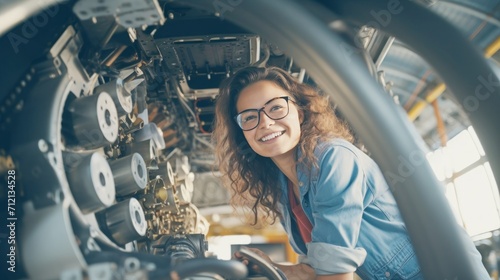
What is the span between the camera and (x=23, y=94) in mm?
964

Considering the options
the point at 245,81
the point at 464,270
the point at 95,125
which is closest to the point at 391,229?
the point at 464,270

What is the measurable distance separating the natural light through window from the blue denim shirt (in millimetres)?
4332

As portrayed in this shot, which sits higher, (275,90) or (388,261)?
(275,90)

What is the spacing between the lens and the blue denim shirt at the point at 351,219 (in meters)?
1.23

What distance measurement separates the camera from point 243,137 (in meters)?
1.87

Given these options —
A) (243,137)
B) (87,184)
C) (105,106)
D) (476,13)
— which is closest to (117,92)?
A: (105,106)

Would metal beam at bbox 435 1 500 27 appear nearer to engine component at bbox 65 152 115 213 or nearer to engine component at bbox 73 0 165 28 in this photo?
engine component at bbox 73 0 165 28

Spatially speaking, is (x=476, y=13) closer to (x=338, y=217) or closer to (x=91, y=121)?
(x=338, y=217)

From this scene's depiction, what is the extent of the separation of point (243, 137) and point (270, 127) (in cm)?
38

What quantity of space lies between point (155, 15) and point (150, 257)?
0.52 m

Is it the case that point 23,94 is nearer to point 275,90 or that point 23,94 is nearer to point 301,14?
point 301,14

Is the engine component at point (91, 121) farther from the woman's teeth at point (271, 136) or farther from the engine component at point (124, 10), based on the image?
the woman's teeth at point (271, 136)

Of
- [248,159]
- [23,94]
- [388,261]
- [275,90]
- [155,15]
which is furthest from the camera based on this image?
[248,159]

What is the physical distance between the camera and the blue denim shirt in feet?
4.04
